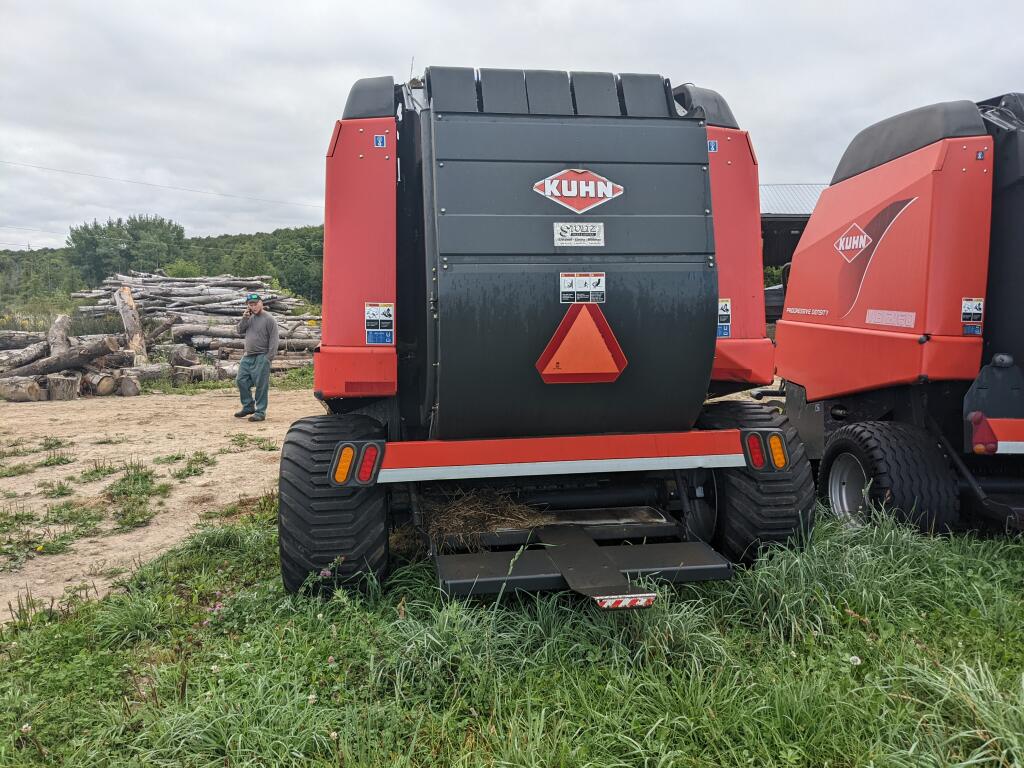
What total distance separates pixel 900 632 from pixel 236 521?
432cm

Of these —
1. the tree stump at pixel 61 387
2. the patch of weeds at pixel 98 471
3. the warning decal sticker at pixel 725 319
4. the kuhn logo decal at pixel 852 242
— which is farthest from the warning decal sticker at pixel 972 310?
the tree stump at pixel 61 387

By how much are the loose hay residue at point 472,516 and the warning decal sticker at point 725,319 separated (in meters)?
1.31

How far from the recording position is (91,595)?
157 inches

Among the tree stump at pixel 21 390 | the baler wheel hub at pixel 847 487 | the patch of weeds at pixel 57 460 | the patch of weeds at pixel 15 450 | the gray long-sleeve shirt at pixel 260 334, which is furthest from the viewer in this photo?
the tree stump at pixel 21 390

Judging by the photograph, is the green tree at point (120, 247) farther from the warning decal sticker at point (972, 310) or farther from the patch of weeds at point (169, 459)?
the warning decal sticker at point (972, 310)

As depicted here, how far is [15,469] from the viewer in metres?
6.84

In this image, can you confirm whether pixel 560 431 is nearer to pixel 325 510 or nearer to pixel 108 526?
pixel 325 510

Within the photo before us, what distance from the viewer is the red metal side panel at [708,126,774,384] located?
3713 millimetres

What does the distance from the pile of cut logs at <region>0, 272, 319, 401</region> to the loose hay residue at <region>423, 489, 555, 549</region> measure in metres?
8.60

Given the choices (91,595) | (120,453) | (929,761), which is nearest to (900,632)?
(929,761)

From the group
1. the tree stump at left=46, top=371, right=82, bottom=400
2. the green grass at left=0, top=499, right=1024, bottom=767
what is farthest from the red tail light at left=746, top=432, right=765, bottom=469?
the tree stump at left=46, top=371, right=82, bottom=400

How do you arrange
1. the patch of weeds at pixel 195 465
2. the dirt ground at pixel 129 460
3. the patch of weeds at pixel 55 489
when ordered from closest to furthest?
the dirt ground at pixel 129 460 → the patch of weeds at pixel 55 489 → the patch of weeds at pixel 195 465

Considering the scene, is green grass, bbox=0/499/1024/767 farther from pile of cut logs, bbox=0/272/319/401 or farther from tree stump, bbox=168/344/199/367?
tree stump, bbox=168/344/199/367

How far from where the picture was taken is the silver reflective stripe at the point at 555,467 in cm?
328
